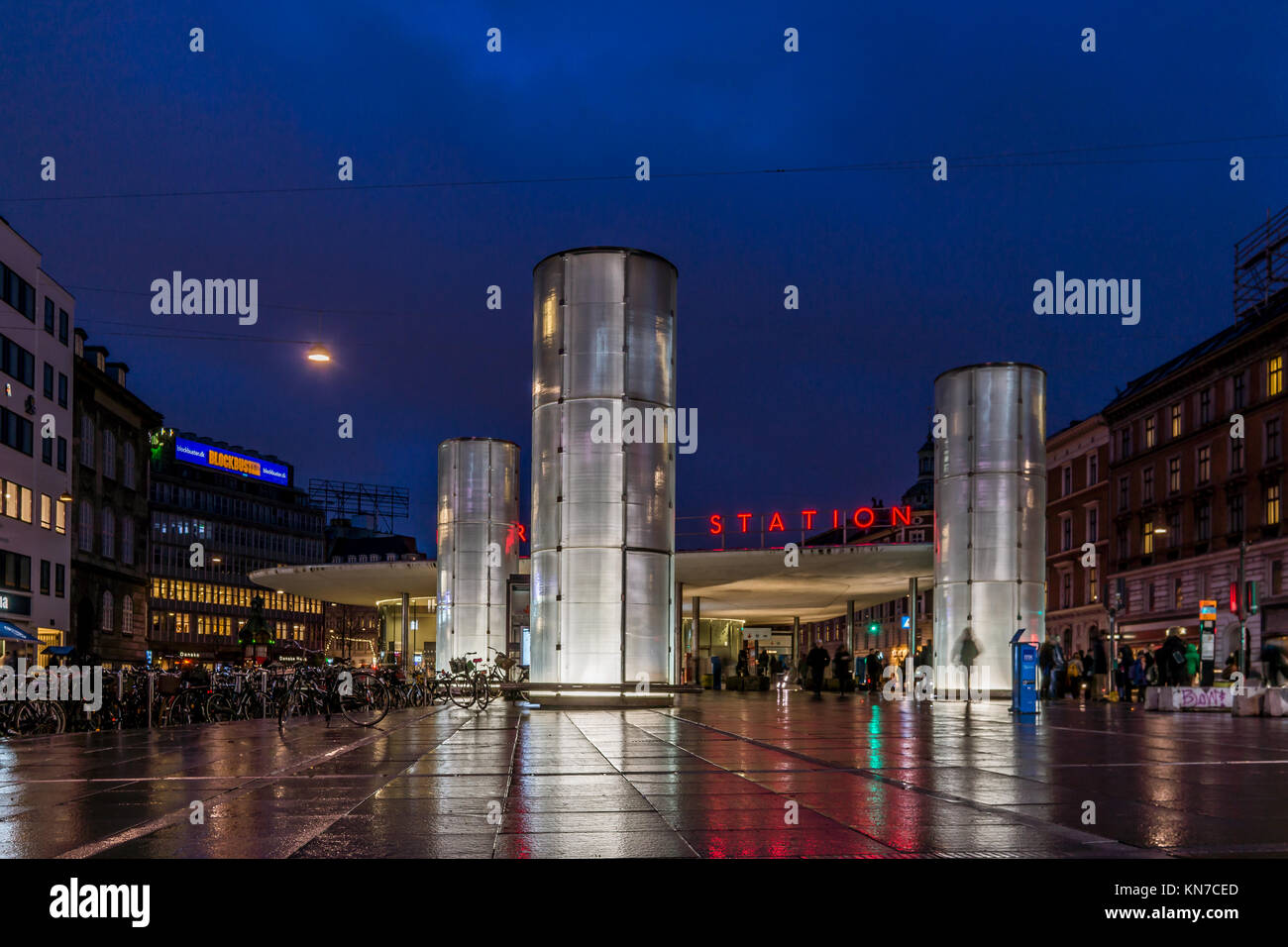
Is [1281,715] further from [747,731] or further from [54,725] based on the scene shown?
[54,725]

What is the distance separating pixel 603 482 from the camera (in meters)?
26.3

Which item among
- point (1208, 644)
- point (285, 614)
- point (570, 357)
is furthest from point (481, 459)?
point (285, 614)

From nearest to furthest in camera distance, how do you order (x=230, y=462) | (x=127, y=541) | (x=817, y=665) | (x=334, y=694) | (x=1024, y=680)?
(x=334, y=694)
(x=1024, y=680)
(x=817, y=665)
(x=127, y=541)
(x=230, y=462)

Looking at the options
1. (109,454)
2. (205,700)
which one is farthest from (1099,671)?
(109,454)

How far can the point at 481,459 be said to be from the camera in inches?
1693

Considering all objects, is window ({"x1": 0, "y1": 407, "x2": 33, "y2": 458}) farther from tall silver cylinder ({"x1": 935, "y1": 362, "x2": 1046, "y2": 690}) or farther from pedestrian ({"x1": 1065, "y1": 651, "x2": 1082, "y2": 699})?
pedestrian ({"x1": 1065, "y1": 651, "x2": 1082, "y2": 699})

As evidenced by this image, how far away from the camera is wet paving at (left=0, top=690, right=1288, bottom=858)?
6973 mm

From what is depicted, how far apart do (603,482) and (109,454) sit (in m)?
52.4

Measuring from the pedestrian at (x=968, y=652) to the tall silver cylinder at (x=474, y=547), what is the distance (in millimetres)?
15777

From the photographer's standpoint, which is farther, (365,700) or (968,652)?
(968,652)

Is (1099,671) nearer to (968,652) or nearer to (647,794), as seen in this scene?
(968,652)

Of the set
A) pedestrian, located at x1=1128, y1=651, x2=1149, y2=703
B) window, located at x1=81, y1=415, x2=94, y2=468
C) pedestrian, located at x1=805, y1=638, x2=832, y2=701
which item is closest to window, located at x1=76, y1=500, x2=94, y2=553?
window, located at x1=81, y1=415, x2=94, y2=468

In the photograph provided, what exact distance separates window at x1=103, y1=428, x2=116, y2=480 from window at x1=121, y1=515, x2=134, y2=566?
3.05m
